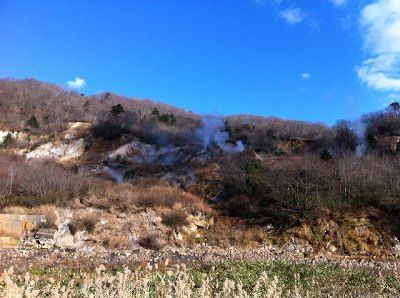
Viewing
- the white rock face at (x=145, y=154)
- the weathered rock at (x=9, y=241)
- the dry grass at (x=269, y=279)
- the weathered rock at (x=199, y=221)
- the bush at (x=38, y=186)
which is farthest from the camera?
the white rock face at (x=145, y=154)

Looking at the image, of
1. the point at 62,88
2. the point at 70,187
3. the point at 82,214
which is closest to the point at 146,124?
the point at 70,187

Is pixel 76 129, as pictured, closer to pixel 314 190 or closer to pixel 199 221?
pixel 199 221

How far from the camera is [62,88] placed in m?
116

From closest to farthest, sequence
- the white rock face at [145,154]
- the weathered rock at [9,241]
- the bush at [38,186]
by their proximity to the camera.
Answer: the weathered rock at [9,241]
the bush at [38,186]
the white rock face at [145,154]

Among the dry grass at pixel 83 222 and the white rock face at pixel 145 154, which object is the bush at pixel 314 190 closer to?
the dry grass at pixel 83 222

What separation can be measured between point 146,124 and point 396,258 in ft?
142

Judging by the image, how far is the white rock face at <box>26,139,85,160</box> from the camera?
179 ft

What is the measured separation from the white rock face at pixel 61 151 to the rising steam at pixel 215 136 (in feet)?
49.3

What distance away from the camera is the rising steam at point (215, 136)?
44.1 meters

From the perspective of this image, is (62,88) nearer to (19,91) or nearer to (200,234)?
(19,91)

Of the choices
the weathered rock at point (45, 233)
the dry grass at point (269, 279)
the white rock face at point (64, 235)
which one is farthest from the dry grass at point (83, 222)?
the dry grass at point (269, 279)

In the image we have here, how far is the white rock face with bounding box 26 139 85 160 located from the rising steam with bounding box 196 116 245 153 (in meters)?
15.0

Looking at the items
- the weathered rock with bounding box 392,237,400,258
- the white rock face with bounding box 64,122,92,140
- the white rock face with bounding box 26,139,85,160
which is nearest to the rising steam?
the white rock face with bounding box 26,139,85,160

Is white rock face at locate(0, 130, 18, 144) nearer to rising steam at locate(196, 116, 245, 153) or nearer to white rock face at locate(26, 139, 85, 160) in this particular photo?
white rock face at locate(26, 139, 85, 160)
